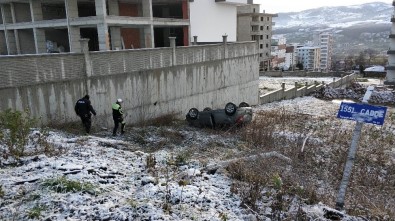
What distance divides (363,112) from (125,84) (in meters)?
10.7

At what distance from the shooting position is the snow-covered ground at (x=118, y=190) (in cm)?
484

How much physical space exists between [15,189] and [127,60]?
9.33 meters

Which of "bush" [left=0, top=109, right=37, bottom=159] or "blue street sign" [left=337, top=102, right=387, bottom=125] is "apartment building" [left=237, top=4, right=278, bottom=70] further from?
"blue street sign" [left=337, top=102, right=387, bottom=125]

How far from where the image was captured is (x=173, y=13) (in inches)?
1177

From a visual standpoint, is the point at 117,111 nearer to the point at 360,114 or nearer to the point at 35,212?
the point at 35,212

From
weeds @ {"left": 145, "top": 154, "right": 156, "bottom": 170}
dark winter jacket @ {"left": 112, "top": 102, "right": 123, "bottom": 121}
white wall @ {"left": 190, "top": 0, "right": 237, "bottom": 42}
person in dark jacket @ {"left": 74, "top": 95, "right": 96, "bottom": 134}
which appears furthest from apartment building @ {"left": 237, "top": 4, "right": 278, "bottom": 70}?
weeds @ {"left": 145, "top": 154, "right": 156, "bottom": 170}

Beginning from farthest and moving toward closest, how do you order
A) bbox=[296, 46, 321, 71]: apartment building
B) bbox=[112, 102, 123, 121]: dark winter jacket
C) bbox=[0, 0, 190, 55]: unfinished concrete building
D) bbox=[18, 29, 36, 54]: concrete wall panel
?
bbox=[296, 46, 321, 71]: apartment building < bbox=[18, 29, 36, 54]: concrete wall panel < bbox=[0, 0, 190, 55]: unfinished concrete building < bbox=[112, 102, 123, 121]: dark winter jacket

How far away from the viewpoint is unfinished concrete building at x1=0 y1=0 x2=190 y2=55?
783 inches

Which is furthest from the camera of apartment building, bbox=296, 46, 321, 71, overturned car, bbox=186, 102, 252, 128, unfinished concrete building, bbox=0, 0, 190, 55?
apartment building, bbox=296, 46, 321, 71

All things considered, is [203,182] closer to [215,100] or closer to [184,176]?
[184,176]

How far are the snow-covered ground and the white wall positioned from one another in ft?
70.6

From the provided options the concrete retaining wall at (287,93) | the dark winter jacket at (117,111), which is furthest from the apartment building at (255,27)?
the dark winter jacket at (117,111)

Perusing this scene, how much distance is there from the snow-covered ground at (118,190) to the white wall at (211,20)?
70.6 ft

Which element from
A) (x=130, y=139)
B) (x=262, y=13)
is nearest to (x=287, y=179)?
(x=130, y=139)
